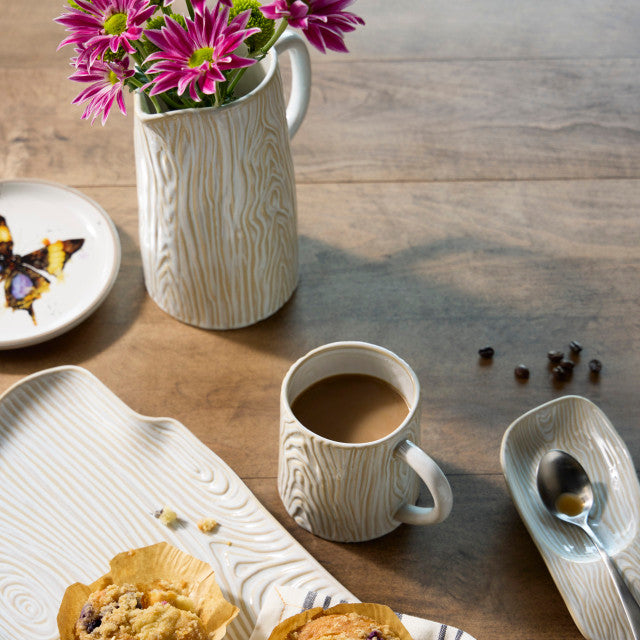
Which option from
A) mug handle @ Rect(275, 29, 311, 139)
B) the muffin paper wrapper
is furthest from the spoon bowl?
mug handle @ Rect(275, 29, 311, 139)

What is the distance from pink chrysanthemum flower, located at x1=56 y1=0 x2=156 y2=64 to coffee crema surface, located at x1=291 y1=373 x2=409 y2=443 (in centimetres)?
44

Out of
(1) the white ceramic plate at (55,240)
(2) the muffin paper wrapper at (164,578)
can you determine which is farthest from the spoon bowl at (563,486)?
(1) the white ceramic plate at (55,240)

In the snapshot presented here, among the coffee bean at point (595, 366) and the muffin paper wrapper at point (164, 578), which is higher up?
the coffee bean at point (595, 366)

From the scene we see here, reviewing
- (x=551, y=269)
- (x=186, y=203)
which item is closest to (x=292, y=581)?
(x=186, y=203)

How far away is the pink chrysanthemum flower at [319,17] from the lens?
0.82m

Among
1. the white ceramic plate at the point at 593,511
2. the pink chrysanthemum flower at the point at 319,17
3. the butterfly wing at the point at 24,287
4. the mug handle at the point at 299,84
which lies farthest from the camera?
the butterfly wing at the point at 24,287

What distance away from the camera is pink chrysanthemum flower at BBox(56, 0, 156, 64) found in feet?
2.82

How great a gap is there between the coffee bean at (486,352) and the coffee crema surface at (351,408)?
0.24 meters

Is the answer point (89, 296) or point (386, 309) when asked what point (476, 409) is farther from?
point (89, 296)

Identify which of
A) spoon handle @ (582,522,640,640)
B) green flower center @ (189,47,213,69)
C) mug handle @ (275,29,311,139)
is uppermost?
green flower center @ (189,47,213,69)

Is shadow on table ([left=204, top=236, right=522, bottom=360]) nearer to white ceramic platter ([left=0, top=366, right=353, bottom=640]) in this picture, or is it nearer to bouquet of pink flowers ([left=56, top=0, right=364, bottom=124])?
white ceramic platter ([left=0, top=366, right=353, bottom=640])

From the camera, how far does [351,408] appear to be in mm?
1005

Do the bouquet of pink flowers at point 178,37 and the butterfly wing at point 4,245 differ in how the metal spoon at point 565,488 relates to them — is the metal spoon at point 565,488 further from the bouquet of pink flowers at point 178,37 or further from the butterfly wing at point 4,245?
the butterfly wing at point 4,245

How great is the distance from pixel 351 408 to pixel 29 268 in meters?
0.57
